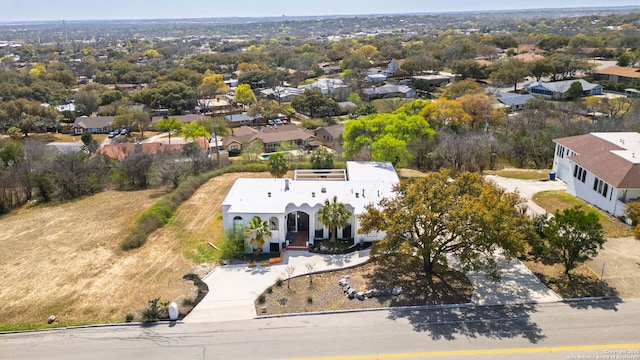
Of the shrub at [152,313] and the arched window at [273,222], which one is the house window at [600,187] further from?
the shrub at [152,313]

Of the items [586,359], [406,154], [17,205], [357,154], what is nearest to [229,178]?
[357,154]

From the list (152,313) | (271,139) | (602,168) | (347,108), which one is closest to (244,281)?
(152,313)

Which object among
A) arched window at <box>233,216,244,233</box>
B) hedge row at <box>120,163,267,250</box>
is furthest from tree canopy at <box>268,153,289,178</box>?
arched window at <box>233,216,244,233</box>

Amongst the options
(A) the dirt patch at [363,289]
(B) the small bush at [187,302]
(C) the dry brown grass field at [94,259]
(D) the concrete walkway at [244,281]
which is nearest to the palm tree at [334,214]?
(D) the concrete walkway at [244,281]

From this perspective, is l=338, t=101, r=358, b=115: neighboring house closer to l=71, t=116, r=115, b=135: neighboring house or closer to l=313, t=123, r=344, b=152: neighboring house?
l=313, t=123, r=344, b=152: neighboring house

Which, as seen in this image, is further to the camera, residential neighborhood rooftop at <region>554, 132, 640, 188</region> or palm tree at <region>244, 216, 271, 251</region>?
residential neighborhood rooftop at <region>554, 132, 640, 188</region>
